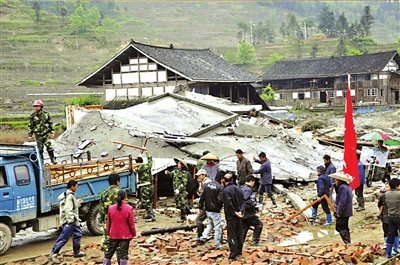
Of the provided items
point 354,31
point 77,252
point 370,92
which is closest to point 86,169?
point 77,252

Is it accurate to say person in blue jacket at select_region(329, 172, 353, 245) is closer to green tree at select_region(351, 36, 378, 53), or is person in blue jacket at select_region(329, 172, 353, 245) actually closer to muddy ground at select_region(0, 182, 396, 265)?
muddy ground at select_region(0, 182, 396, 265)

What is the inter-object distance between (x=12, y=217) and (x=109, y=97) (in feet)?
95.0

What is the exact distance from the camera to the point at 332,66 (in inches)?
2817

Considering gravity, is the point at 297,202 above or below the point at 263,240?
below

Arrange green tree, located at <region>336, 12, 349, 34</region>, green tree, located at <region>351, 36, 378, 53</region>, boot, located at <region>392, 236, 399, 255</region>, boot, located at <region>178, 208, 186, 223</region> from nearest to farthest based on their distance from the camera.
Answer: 1. boot, located at <region>392, 236, 399, 255</region>
2. boot, located at <region>178, 208, 186, 223</region>
3. green tree, located at <region>351, 36, 378, 53</region>
4. green tree, located at <region>336, 12, 349, 34</region>

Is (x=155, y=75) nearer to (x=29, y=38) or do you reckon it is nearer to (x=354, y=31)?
(x=29, y=38)

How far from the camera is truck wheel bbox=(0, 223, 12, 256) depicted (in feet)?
39.9

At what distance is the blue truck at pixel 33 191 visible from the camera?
40.4 feet

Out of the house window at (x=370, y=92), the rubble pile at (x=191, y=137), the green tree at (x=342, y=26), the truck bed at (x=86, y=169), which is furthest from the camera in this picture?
the green tree at (x=342, y=26)

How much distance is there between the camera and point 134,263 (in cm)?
1105

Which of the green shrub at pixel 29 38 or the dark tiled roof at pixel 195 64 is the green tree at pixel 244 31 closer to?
the green shrub at pixel 29 38

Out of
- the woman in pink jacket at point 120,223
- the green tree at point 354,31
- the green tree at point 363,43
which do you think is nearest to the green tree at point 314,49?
the green tree at point 354,31

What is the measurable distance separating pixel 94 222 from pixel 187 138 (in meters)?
8.21

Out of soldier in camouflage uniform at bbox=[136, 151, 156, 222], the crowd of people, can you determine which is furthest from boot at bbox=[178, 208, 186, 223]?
the crowd of people
